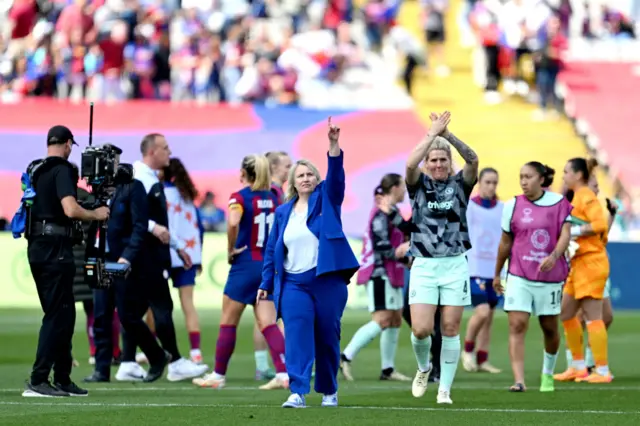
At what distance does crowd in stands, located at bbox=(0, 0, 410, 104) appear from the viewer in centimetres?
3312

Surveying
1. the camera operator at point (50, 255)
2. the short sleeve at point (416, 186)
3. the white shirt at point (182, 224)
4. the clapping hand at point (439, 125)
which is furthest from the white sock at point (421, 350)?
the white shirt at point (182, 224)

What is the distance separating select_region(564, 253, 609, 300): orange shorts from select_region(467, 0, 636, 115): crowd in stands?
65.1ft

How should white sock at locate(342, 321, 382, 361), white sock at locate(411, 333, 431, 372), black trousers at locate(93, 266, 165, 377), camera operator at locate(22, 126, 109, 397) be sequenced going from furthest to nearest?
white sock at locate(342, 321, 382, 361) < black trousers at locate(93, 266, 165, 377) < camera operator at locate(22, 126, 109, 397) < white sock at locate(411, 333, 431, 372)

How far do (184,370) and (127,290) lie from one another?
97 centimetres

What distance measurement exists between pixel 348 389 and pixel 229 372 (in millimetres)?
2251

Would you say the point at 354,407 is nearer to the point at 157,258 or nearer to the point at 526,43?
the point at 157,258

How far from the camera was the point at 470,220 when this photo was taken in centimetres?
1566

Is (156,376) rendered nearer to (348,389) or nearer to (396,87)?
(348,389)

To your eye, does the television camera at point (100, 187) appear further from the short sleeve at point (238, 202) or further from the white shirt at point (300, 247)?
the white shirt at point (300, 247)

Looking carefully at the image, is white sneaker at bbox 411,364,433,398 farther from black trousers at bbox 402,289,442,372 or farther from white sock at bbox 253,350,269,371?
white sock at bbox 253,350,269,371

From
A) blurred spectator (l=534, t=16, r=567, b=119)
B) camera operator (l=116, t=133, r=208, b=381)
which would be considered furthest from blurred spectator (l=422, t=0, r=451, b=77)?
camera operator (l=116, t=133, r=208, b=381)

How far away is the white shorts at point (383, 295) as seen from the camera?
14.2 m

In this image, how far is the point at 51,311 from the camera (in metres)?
11.6

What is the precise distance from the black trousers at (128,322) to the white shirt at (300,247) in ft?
Answer: 10.1
